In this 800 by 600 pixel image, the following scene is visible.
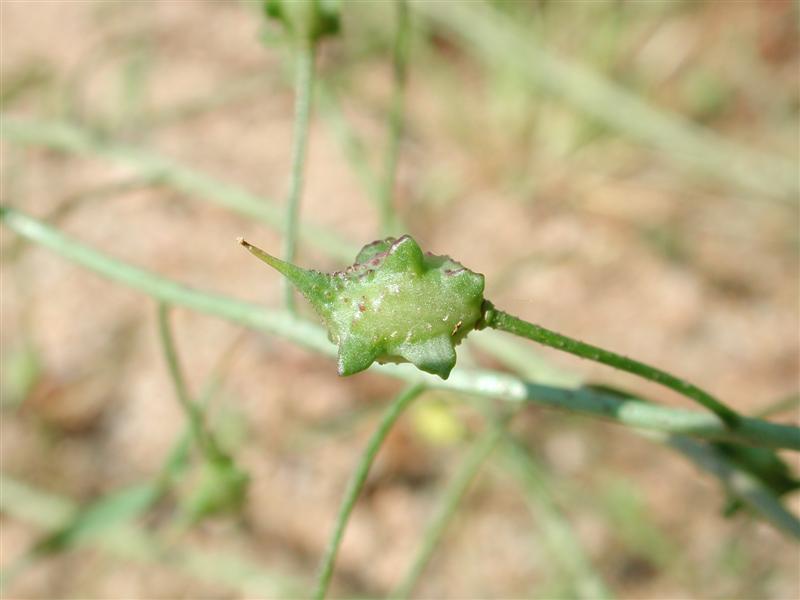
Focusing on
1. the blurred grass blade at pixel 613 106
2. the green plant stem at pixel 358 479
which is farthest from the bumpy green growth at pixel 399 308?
the blurred grass blade at pixel 613 106

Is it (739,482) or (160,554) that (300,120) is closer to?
(739,482)

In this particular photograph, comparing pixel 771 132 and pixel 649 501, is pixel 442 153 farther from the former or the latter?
pixel 649 501

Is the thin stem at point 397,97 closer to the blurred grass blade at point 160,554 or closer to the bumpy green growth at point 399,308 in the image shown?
the bumpy green growth at point 399,308

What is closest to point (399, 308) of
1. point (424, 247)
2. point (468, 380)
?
point (468, 380)

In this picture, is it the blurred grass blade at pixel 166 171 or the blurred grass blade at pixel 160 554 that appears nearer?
the blurred grass blade at pixel 166 171

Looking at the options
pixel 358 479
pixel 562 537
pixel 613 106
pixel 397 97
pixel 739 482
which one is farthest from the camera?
pixel 613 106

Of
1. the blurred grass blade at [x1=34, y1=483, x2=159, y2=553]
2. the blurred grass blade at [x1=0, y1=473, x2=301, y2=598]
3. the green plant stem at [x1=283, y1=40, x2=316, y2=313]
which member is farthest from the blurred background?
the green plant stem at [x1=283, y1=40, x2=316, y2=313]

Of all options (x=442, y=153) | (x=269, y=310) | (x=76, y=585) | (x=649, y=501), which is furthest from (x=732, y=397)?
(x=76, y=585)
